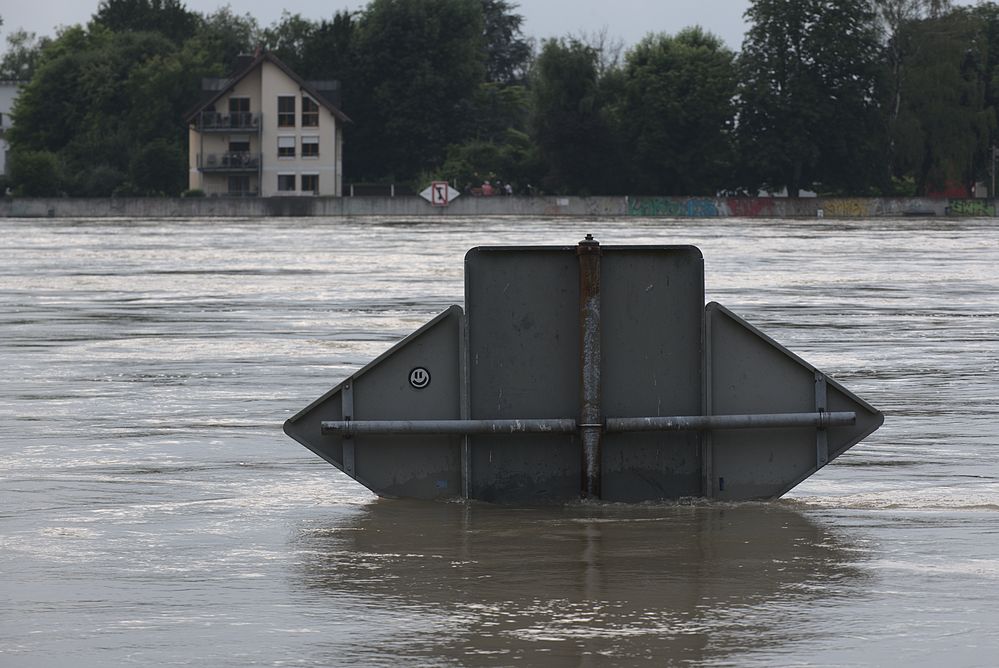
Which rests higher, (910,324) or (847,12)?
(847,12)

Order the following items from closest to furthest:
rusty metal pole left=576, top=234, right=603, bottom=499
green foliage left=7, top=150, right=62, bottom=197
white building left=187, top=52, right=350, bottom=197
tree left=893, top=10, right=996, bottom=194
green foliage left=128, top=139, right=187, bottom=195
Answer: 1. rusty metal pole left=576, top=234, right=603, bottom=499
2. green foliage left=7, top=150, right=62, bottom=197
3. tree left=893, top=10, right=996, bottom=194
4. white building left=187, top=52, right=350, bottom=197
5. green foliage left=128, top=139, right=187, bottom=195

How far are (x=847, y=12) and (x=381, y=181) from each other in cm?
3599

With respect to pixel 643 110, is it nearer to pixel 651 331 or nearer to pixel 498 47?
pixel 498 47

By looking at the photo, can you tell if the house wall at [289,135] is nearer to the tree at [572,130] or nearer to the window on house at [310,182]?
the window on house at [310,182]

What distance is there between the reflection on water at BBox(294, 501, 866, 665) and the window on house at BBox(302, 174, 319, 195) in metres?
125

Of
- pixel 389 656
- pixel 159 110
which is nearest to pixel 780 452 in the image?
pixel 389 656

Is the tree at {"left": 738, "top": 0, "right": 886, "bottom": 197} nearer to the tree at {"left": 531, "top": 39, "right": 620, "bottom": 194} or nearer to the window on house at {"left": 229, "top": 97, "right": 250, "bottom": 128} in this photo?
the tree at {"left": 531, "top": 39, "right": 620, "bottom": 194}

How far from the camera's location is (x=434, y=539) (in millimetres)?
9023

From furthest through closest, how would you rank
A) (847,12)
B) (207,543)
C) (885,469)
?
(847,12) → (885,469) → (207,543)

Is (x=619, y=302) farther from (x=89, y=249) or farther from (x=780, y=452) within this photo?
(x=89, y=249)

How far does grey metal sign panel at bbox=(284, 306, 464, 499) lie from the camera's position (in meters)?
9.62

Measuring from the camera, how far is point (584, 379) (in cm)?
953

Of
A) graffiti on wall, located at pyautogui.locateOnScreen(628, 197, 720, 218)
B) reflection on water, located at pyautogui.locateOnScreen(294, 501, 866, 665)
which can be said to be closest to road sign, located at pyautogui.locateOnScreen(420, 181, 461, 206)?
graffiti on wall, located at pyautogui.locateOnScreen(628, 197, 720, 218)

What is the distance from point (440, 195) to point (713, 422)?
329ft
